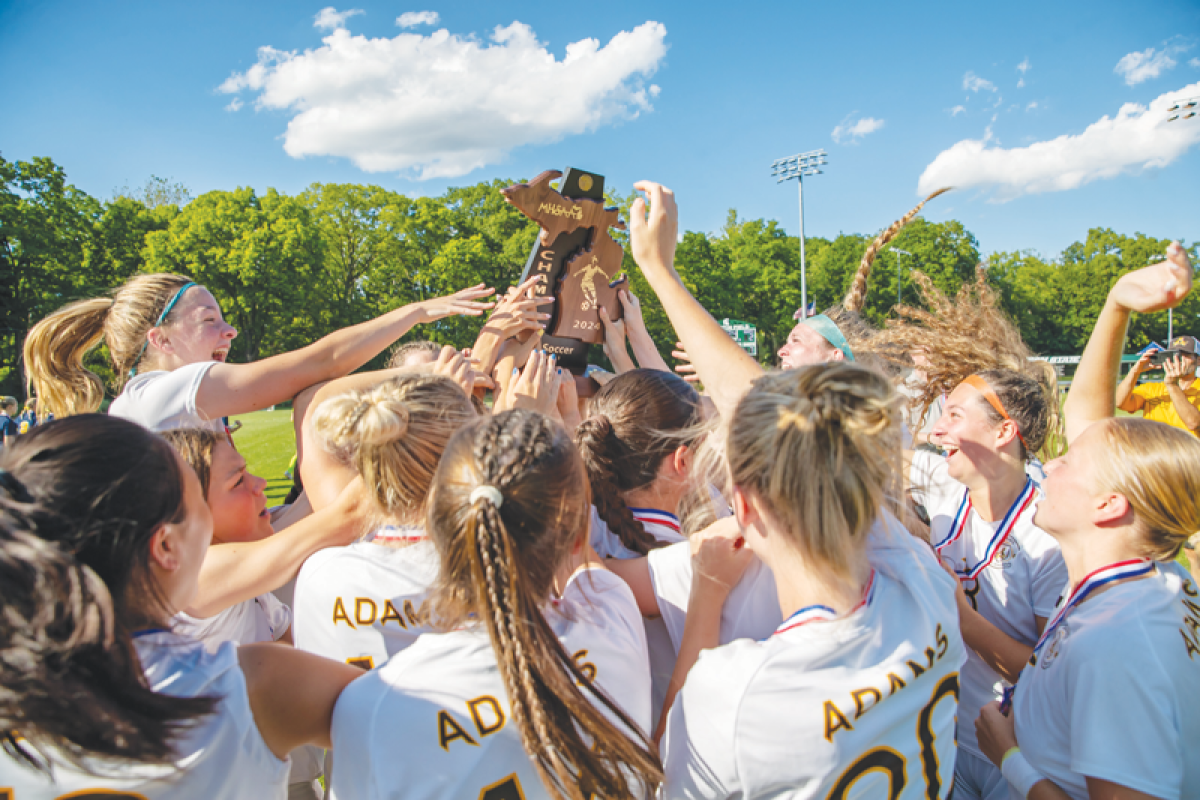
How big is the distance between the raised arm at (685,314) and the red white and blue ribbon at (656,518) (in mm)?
566

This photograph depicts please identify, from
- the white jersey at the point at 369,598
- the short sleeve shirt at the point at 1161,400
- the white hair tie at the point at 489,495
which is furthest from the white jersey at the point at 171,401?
the short sleeve shirt at the point at 1161,400

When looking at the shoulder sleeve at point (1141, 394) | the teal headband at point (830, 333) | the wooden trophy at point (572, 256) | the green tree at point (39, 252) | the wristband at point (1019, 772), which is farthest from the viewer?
the green tree at point (39, 252)

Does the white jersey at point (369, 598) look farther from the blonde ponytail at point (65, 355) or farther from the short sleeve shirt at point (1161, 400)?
the short sleeve shirt at point (1161, 400)

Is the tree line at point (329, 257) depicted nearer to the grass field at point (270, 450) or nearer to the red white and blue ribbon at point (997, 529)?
the grass field at point (270, 450)

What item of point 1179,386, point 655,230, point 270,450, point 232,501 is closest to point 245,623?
point 232,501

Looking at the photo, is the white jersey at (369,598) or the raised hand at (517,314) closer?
the white jersey at (369,598)

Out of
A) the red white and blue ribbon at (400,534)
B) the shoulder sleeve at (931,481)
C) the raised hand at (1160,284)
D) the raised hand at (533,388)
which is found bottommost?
the shoulder sleeve at (931,481)

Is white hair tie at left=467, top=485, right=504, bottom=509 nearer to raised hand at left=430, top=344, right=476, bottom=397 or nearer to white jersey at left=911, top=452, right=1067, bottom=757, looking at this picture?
raised hand at left=430, top=344, right=476, bottom=397

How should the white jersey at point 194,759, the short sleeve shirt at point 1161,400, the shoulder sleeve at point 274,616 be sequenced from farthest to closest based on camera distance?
the short sleeve shirt at point 1161,400, the shoulder sleeve at point 274,616, the white jersey at point 194,759

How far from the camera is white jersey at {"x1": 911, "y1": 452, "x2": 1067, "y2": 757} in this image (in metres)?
2.34

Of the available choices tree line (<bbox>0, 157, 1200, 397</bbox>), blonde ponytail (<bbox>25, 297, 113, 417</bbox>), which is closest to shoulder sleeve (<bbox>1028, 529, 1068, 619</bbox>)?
blonde ponytail (<bbox>25, 297, 113, 417</bbox>)

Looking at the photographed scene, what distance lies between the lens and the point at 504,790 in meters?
1.35

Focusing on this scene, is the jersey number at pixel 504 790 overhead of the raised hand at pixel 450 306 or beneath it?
beneath

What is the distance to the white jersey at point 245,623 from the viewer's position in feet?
6.63
